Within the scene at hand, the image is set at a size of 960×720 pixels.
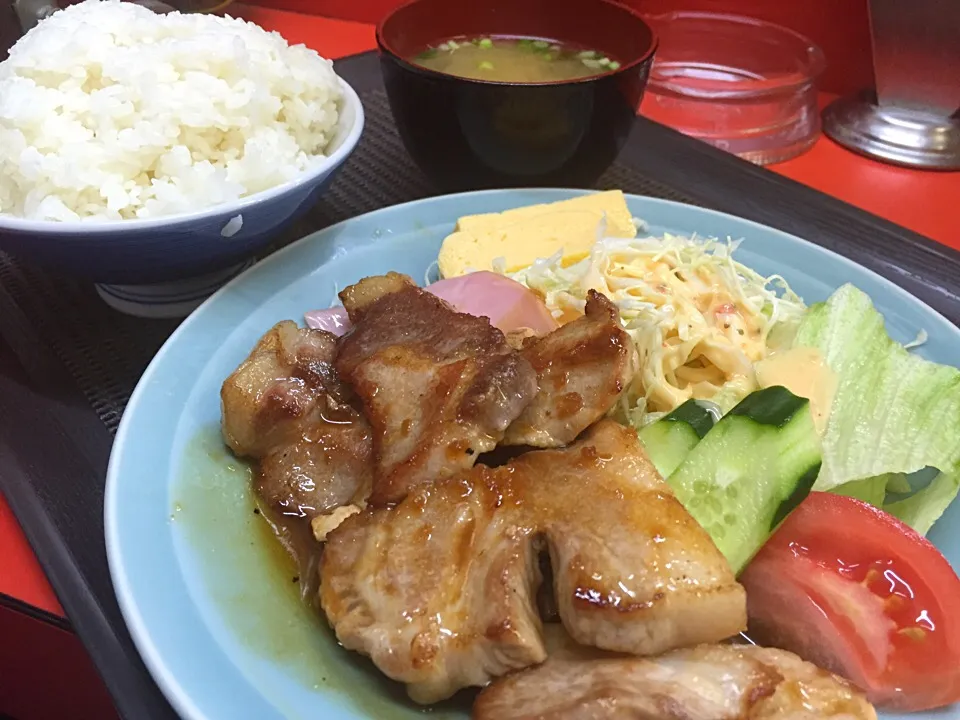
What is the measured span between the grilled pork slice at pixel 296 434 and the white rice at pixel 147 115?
549mm

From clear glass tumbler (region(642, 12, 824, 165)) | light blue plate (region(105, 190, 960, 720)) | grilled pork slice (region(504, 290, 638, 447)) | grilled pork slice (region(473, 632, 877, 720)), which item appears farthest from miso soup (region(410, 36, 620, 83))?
grilled pork slice (region(473, 632, 877, 720))

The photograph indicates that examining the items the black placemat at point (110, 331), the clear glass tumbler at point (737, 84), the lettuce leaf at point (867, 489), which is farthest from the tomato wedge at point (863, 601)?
the clear glass tumbler at point (737, 84)

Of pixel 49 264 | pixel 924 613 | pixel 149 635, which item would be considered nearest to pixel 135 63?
pixel 49 264

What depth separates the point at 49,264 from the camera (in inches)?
79.4

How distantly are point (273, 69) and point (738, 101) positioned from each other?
2.25 metres

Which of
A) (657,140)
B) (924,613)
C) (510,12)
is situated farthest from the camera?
(657,140)

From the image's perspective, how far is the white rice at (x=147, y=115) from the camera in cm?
206

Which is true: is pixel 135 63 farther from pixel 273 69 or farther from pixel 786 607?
pixel 786 607

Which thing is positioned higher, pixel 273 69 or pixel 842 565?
pixel 273 69

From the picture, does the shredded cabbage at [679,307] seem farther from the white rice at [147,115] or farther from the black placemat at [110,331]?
the white rice at [147,115]

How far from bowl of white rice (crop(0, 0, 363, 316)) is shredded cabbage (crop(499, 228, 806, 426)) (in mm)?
744

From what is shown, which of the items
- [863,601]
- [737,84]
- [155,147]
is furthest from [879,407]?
[737,84]

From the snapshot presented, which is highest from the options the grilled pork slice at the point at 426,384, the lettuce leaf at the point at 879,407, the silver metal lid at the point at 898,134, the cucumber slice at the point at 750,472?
the grilled pork slice at the point at 426,384

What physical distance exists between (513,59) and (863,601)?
7.17 feet
